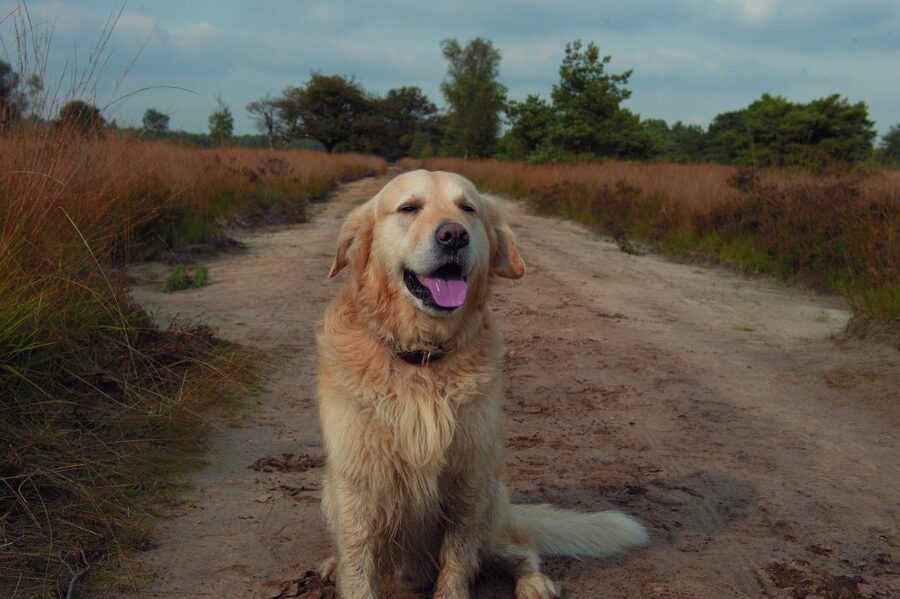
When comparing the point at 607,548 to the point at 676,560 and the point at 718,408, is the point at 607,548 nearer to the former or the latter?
the point at 676,560

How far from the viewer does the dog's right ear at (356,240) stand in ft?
10.5

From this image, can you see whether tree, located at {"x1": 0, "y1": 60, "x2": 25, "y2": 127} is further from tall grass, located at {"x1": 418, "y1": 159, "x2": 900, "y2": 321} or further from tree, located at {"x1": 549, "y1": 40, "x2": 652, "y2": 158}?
tree, located at {"x1": 549, "y1": 40, "x2": 652, "y2": 158}

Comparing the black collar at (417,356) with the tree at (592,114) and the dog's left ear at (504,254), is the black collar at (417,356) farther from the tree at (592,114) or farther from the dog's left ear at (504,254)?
the tree at (592,114)

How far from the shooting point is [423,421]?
2.70 meters

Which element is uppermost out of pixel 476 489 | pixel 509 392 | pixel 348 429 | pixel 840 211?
pixel 840 211

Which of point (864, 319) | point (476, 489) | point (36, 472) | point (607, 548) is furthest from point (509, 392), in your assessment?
point (864, 319)

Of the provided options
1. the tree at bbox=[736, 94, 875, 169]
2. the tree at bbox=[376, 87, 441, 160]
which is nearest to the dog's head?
the tree at bbox=[736, 94, 875, 169]

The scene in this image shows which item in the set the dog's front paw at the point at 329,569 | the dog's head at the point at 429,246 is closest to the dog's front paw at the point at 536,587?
the dog's front paw at the point at 329,569

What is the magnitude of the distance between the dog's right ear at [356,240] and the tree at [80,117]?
2.75 meters

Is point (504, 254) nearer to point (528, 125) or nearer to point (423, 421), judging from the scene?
point (423, 421)

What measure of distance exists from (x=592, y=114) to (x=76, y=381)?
102 feet

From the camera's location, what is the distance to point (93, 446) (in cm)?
355

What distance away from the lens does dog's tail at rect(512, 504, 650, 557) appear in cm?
Answer: 315

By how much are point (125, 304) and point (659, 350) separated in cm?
440
